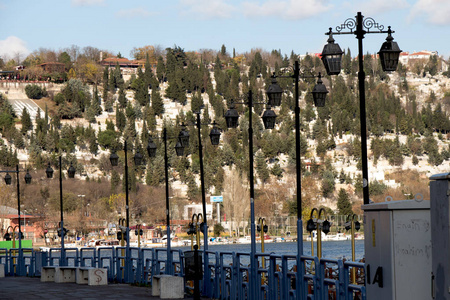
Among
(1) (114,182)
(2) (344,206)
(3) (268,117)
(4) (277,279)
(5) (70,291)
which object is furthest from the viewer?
(1) (114,182)

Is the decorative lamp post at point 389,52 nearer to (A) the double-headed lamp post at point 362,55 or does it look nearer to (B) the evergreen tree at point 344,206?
(A) the double-headed lamp post at point 362,55

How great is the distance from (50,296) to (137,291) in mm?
2615

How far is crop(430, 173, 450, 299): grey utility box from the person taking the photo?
7824 mm

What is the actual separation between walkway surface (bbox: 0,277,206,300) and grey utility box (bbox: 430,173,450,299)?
1316 centimetres

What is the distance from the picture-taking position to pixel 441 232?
316 inches

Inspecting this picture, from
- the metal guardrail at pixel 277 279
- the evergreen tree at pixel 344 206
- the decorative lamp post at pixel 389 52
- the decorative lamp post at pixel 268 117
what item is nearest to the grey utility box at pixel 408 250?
the metal guardrail at pixel 277 279

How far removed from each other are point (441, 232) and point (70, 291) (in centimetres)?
1707

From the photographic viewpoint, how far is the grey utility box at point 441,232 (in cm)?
782

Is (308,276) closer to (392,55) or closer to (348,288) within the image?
(348,288)

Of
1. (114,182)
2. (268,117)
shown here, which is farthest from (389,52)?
(114,182)

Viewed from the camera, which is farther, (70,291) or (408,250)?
(70,291)

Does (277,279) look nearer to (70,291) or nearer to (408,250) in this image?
(408,250)

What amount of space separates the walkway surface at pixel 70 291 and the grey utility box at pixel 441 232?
13.2 m

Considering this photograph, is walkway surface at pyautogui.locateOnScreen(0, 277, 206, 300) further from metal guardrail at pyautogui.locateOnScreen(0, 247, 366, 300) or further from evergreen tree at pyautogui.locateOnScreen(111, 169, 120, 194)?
evergreen tree at pyautogui.locateOnScreen(111, 169, 120, 194)
